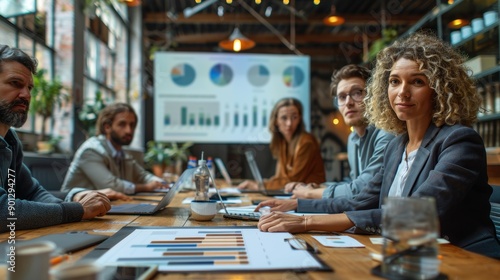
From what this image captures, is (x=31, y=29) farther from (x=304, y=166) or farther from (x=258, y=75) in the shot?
(x=304, y=166)

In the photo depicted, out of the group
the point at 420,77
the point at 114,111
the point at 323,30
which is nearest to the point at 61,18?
the point at 114,111

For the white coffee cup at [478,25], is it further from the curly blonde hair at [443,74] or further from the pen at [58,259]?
the pen at [58,259]

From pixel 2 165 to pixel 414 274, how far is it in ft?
4.60

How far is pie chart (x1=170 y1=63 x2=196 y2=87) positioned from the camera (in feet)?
17.5

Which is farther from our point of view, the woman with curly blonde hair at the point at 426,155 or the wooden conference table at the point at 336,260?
the woman with curly blonde hair at the point at 426,155

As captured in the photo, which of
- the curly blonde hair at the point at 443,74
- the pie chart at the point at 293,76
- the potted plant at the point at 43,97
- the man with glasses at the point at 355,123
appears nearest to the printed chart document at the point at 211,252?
the curly blonde hair at the point at 443,74

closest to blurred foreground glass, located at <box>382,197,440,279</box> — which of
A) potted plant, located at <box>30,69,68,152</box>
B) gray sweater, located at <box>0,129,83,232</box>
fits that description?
gray sweater, located at <box>0,129,83,232</box>

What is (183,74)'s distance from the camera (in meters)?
5.36

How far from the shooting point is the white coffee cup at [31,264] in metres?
0.61

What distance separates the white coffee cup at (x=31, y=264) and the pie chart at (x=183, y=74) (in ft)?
15.9

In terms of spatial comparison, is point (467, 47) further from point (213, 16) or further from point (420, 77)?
point (213, 16)

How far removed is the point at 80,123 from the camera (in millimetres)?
4457

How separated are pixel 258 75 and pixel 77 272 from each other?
5104 millimetres

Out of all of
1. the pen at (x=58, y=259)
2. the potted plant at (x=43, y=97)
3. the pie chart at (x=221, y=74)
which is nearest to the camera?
the pen at (x=58, y=259)
